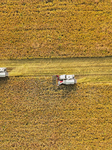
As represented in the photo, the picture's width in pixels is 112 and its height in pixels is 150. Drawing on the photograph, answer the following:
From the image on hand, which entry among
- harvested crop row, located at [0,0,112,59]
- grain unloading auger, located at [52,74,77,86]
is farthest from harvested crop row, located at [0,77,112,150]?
harvested crop row, located at [0,0,112,59]

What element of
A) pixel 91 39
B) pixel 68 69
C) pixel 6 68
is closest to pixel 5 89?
pixel 6 68

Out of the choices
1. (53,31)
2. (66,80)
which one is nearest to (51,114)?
(66,80)

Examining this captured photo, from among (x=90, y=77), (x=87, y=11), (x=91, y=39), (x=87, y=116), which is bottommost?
(x=87, y=116)

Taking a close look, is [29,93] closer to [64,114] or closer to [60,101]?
[60,101]

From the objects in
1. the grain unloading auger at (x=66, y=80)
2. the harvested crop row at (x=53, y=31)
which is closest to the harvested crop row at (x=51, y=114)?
the grain unloading auger at (x=66, y=80)

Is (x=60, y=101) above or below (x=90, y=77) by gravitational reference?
below

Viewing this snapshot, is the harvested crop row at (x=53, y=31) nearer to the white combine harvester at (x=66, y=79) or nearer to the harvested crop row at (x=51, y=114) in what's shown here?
the white combine harvester at (x=66, y=79)

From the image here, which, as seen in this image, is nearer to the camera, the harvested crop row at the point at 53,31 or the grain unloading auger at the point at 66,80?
the grain unloading auger at the point at 66,80

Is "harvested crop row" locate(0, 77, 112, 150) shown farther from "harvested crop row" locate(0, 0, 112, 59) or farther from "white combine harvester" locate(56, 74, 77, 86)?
"harvested crop row" locate(0, 0, 112, 59)

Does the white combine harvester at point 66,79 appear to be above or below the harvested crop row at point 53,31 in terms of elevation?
below

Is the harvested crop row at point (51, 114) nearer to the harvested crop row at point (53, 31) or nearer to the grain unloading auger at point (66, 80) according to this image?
the grain unloading auger at point (66, 80)

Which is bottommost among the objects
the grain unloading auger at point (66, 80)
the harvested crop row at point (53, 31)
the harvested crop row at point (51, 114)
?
the harvested crop row at point (51, 114)
